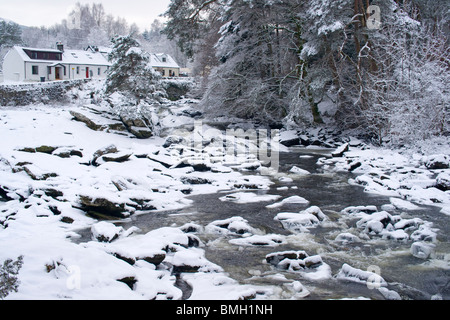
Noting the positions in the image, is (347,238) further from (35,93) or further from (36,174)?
Result: (35,93)

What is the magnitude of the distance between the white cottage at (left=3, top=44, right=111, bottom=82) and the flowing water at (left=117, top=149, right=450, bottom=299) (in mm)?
34603

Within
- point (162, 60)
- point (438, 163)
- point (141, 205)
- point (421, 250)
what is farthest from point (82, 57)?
point (421, 250)

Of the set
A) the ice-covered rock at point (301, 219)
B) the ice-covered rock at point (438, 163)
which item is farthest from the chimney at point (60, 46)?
the ice-covered rock at point (301, 219)

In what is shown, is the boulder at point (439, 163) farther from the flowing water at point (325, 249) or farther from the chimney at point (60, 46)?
the chimney at point (60, 46)

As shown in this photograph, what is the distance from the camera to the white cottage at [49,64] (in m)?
41.8

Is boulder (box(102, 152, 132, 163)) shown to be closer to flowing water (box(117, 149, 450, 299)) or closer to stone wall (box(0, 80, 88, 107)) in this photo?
flowing water (box(117, 149, 450, 299))

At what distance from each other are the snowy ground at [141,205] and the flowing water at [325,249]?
21 cm

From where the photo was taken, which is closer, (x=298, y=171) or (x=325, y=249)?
(x=325, y=249)

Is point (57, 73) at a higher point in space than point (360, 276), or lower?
higher

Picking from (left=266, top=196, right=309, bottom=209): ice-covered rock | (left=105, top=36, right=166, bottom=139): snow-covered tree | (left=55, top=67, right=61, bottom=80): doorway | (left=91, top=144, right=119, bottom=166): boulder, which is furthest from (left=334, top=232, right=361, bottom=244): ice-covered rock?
(left=55, top=67, right=61, bottom=80): doorway

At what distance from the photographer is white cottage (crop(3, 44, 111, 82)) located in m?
41.8

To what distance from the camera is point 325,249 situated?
7.00 meters

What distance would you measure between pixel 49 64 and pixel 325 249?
45694 mm
